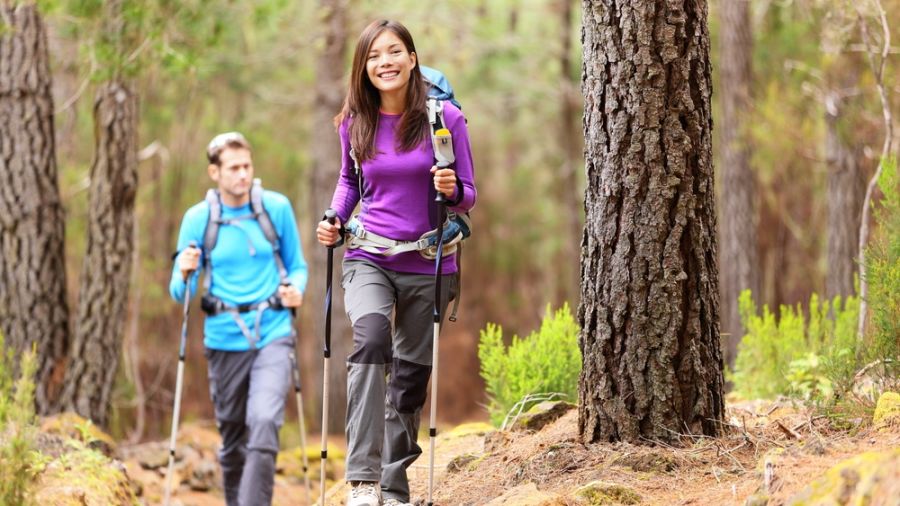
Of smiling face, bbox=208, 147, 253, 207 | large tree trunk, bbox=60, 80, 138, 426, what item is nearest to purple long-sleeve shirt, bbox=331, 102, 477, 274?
smiling face, bbox=208, 147, 253, 207

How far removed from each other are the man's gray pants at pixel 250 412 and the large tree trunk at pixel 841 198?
295 inches

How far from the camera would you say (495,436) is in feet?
18.9

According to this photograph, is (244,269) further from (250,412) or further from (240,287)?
(250,412)

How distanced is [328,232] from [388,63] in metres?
0.84

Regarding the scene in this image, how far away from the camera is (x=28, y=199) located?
28.3 feet

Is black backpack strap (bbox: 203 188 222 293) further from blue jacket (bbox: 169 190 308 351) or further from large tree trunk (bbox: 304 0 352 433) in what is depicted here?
large tree trunk (bbox: 304 0 352 433)

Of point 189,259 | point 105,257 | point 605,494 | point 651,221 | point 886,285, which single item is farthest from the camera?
point 105,257

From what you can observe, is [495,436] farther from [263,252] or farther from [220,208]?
[220,208]

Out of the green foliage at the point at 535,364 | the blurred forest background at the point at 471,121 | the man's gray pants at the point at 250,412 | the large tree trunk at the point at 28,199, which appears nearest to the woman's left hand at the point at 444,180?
the green foliage at the point at 535,364

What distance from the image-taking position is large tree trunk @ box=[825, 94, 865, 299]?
11.7m

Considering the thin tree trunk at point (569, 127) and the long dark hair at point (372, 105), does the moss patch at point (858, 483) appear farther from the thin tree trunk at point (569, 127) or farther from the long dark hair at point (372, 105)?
the thin tree trunk at point (569, 127)

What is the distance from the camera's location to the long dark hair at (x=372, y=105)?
4.82 meters

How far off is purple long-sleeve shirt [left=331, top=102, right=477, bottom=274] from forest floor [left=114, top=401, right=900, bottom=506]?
1.03 metres

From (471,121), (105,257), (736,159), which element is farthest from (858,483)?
(471,121)
